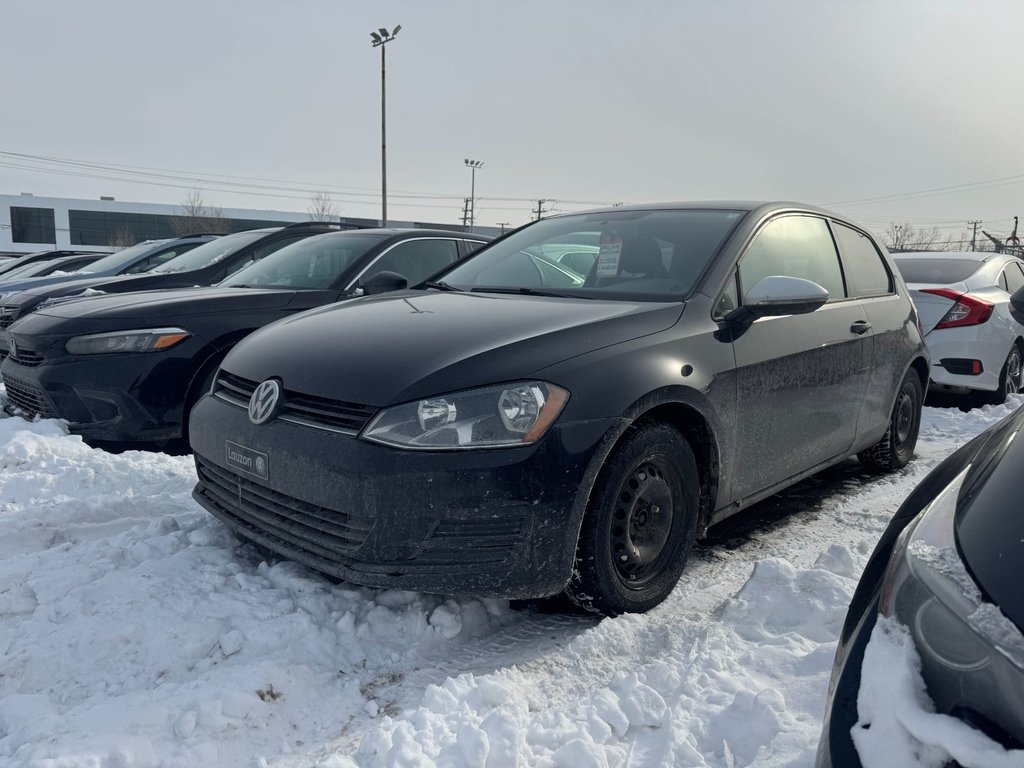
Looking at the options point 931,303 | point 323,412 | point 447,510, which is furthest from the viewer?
point 931,303

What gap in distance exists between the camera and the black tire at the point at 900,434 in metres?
4.70

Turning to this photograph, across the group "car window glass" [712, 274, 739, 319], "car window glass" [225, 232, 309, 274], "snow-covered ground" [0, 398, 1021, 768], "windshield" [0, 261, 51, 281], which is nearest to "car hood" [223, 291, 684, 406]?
"car window glass" [712, 274, 739, 319]

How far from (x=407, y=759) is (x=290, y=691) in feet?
1.71

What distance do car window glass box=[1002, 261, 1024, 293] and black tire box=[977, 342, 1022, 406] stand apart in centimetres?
79

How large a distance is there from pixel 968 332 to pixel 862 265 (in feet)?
9.02

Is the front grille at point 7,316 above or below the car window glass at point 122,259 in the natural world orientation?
below

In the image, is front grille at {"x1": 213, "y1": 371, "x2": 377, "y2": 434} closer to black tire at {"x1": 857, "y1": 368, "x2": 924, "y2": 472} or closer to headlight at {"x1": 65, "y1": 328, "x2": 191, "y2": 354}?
headlight at {"x1": 65, "y1": 328, "x2": 191, "y2": 354}

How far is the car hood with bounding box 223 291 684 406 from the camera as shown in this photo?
8.16ft

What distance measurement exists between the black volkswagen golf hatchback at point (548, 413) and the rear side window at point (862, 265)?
0.50 metres

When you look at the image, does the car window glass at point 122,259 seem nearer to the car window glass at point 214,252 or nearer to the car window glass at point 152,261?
the car window glass at point 152,261

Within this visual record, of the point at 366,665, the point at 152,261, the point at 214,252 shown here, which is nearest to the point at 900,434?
the point at 366,665

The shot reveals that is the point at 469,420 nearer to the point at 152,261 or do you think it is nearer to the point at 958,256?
the point at 958,256

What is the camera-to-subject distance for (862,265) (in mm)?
4465

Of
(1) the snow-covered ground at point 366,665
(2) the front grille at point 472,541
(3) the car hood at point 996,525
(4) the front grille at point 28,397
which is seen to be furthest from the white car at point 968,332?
(4) the front grille at point 28,397
